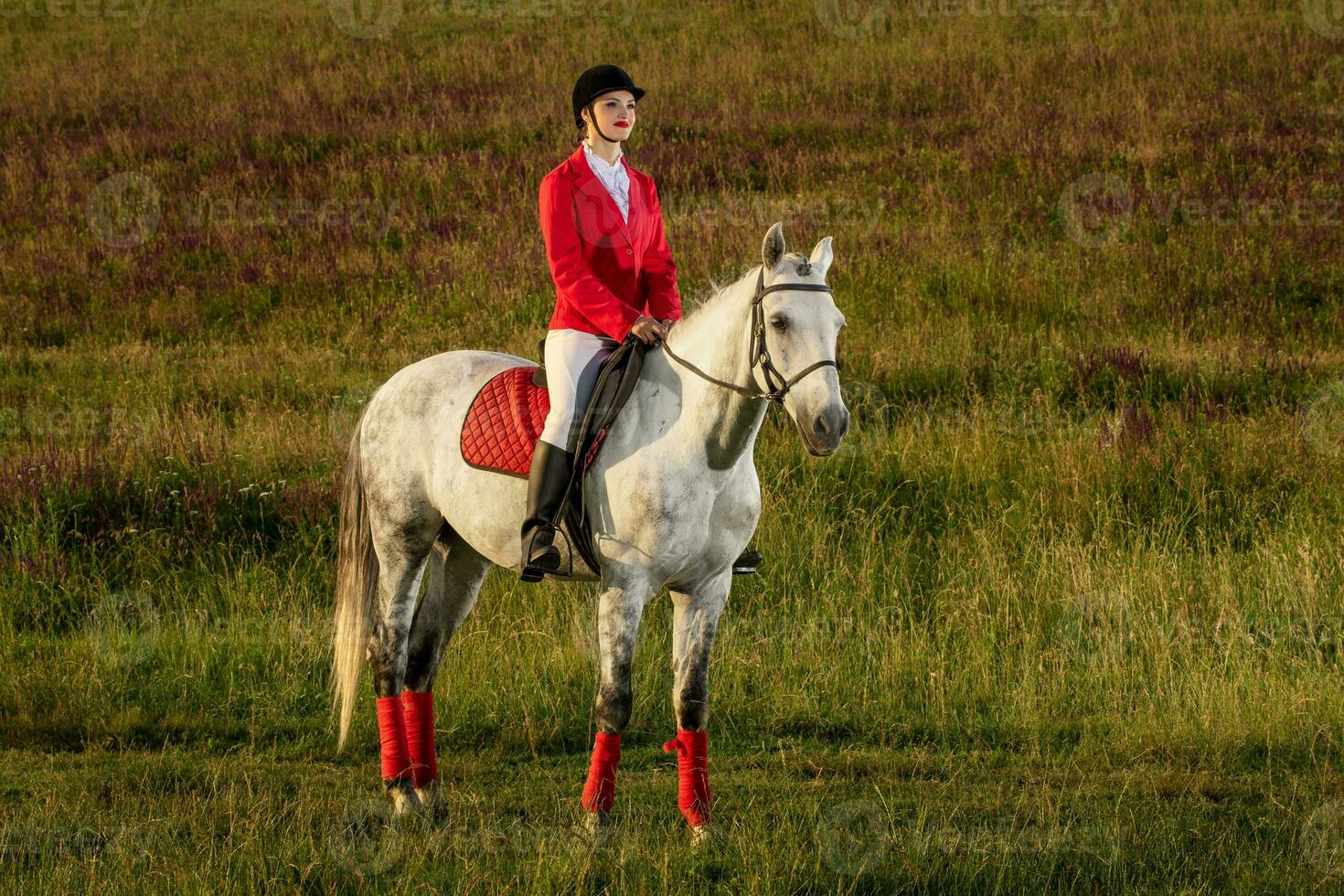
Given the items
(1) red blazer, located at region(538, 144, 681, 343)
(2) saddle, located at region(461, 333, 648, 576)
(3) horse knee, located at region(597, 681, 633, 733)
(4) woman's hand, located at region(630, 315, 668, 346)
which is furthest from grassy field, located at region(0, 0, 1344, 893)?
(1) red blazer, located at region(538, 144, 681, 343)

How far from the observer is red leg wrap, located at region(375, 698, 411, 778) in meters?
5.65

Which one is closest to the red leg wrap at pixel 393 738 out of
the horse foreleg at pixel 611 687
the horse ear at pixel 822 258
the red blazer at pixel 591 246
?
the horse foreleg at pixel 611 687

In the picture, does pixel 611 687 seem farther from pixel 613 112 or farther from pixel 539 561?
pixel 613 112

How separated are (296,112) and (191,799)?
55.7ft

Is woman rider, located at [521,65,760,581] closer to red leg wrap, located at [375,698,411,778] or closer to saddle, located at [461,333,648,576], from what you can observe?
saddle, located at [461,333,648,576]

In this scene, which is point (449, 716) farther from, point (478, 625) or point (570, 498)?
point (570, 498)

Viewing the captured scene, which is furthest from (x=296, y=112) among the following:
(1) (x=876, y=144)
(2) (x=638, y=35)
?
(1) (x=876, y=144)

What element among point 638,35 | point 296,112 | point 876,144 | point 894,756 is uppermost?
point 638,35

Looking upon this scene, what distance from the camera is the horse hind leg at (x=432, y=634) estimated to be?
5.69 metres

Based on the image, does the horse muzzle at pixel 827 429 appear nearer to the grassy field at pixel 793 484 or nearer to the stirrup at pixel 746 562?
the stirrup at pixel 746 562

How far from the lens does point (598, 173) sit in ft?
17.0

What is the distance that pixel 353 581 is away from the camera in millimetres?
6137

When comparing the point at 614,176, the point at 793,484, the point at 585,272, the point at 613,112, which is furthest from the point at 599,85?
the point at 793,484

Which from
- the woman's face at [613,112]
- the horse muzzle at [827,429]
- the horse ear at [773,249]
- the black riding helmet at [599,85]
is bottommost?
the horse muzzle at [827,429]
